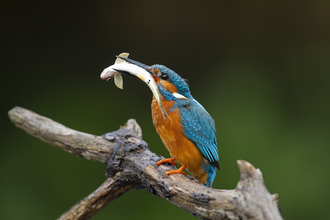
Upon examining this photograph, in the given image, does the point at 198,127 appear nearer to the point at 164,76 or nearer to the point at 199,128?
the point at 199,128

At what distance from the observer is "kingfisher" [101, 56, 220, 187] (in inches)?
59.6

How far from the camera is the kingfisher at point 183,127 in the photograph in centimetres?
151

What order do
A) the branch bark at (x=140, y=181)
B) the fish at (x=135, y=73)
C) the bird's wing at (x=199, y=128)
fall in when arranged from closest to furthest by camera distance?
the branch bark at (x=140, y=181)
the fish at (x=135, y=73)
the bird's wing at (x=199, y=128)

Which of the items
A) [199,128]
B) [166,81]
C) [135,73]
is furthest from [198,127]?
[135,73]

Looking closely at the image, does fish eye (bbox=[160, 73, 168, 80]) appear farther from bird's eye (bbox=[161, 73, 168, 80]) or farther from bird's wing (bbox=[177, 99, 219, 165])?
bird's wing (bbox=[177, 99, 219, 165])

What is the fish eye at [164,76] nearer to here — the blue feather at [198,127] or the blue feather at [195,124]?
the blue feather at [195,124]

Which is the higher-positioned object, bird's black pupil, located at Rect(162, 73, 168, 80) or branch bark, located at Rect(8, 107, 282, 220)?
bird's black pupil, located at Rect(162, 73, 168, 80)

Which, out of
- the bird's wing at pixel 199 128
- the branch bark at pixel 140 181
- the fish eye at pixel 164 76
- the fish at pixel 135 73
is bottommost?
the branch bark at pixel 140 181

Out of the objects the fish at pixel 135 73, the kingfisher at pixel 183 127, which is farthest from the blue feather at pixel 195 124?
the fish at pixel 135 73

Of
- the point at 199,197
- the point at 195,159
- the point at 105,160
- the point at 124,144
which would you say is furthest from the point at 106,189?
the point at 199,197

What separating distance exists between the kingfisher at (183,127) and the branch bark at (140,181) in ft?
0.39

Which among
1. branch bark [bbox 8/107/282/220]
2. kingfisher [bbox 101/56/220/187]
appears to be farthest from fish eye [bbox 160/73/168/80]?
branch bark [bbox 8/107/282/220]

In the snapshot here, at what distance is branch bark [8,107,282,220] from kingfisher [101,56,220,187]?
12cm

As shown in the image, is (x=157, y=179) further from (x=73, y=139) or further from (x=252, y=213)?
(x=73, y=139)
